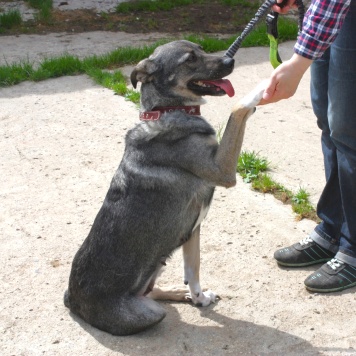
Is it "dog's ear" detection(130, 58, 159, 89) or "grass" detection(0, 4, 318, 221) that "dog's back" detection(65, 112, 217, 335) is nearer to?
"dog's ear" detection(130, 58, 159, 89)

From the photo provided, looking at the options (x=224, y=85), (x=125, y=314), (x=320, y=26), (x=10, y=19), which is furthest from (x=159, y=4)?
(x=125, y=314)

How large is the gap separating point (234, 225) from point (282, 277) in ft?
2.28

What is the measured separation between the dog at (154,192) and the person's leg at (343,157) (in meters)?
0.49

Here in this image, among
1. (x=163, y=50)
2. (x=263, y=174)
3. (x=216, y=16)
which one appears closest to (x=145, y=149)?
(x=163, y=50)

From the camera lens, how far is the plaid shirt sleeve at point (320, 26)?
350cm

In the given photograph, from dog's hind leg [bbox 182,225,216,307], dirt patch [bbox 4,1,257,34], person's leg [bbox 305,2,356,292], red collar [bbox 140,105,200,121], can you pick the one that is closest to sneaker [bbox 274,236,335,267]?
person's leg [bbox 305,2,356,292]

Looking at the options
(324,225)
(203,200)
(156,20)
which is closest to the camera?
(203,200)

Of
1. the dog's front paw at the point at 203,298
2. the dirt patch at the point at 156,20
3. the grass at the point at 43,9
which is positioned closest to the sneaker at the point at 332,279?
the dog's front paw at the point at 203,298

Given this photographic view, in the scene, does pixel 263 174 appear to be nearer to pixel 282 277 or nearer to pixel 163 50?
pixel 282 277

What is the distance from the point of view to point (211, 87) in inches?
165

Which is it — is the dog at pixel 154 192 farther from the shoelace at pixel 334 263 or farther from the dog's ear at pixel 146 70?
the shoelace at pixel 334 263

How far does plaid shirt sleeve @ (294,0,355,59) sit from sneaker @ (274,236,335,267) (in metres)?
1.46

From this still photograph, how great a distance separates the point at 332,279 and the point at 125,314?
132cm

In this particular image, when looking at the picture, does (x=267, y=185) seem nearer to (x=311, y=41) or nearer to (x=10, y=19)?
(x=311, y=41)
